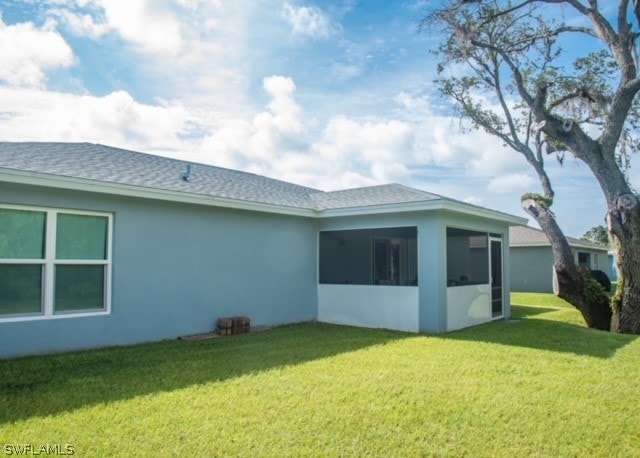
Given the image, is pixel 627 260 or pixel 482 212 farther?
pixel 482 212

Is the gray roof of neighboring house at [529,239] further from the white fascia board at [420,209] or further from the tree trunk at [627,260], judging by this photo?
the white fascia board at [420,209]

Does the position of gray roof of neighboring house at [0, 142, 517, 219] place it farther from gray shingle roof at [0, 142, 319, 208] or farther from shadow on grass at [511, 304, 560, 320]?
shadow on grass at [511, 304, 560, 320]

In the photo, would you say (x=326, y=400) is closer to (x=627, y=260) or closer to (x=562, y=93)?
(x=627, y=260)

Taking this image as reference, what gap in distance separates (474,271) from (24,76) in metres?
14.5

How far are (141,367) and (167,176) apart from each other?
438cm

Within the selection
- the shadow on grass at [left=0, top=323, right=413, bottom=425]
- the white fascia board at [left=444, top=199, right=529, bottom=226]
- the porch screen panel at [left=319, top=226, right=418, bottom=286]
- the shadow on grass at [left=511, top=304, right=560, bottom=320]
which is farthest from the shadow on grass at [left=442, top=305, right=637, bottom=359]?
the white fascia board at [left=444, top=199, right=529, bottom=226]

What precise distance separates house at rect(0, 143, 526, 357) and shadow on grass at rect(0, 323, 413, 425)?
0.72m

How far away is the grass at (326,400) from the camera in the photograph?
376 cm

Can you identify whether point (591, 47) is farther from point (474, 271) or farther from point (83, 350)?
point (83, 350)

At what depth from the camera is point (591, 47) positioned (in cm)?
1634

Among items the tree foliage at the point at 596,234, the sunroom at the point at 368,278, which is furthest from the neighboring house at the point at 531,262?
the tree foliage at the point at 596,234

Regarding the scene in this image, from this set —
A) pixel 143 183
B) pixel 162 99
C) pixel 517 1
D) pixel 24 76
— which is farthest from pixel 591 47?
pixel 24 76

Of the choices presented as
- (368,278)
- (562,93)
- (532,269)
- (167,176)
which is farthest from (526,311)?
(167,176)

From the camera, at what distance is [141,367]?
20.0 feet
